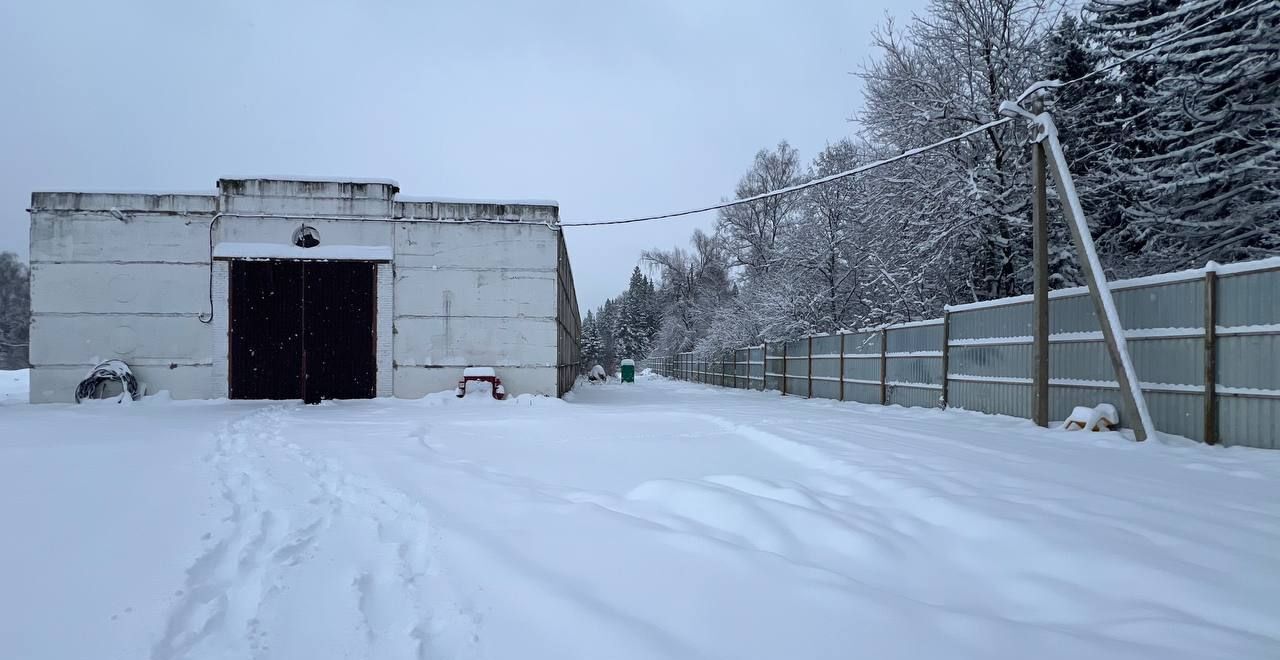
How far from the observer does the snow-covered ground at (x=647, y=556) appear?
7.72 feet

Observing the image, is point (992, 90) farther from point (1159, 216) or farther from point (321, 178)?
point (321, 178)

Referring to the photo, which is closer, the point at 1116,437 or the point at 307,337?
the point at 1116,437

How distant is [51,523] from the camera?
360 centimetres

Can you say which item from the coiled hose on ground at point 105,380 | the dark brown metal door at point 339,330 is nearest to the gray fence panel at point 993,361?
the dark brown metal door at point 339,330

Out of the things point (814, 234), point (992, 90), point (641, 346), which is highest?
point (992, 90)

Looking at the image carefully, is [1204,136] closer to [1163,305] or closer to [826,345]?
[1163,305]

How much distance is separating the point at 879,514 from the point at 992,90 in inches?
592

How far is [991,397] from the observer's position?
10523 mm

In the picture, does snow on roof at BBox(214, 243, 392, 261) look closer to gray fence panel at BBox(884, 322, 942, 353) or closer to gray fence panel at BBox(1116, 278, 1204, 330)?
gray fence panel at BBox(884, 322, 942, 353)

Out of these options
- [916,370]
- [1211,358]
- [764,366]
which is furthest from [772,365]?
[1211,358]

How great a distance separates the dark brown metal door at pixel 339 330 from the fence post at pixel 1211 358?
580 inches

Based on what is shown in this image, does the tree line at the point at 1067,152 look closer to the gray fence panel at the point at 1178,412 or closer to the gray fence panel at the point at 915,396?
the gray fence panel at the point at 915,396

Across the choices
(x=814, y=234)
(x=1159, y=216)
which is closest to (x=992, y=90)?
(x=1159, y=216)

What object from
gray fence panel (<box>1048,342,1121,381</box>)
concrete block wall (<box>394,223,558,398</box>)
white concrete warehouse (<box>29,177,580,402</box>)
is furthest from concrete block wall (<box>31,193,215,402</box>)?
gray fence panel (<box>1048,342,1121,381</box>)
